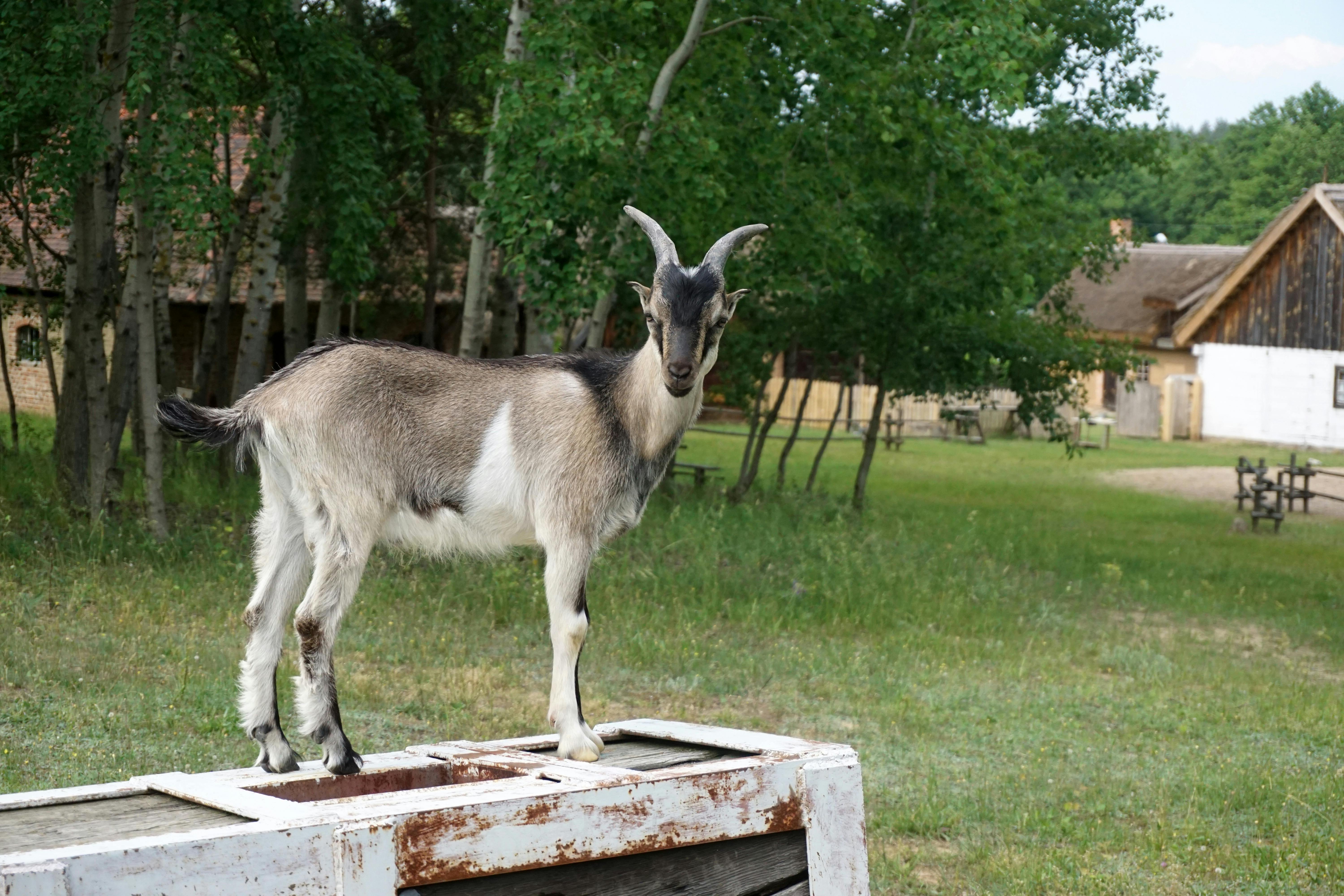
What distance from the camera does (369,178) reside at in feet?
38.9

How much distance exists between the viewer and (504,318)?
16.8 meters

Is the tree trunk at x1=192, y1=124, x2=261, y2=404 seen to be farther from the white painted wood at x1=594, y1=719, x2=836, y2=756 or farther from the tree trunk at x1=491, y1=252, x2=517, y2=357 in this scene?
the white painted wood at x1=594, y1=719, x2=836, y2=756

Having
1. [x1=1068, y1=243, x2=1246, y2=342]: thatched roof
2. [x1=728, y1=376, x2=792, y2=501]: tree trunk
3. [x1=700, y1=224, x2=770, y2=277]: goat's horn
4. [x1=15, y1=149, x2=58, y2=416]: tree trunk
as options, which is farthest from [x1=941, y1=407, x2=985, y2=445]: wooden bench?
[x1=700, y1=224, x2=770, y2=277]: goat's horn

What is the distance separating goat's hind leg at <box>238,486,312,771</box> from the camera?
4.18 metres

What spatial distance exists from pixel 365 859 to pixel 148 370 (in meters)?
8.57

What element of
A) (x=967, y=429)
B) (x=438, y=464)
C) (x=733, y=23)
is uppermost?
(x=733, y=23)

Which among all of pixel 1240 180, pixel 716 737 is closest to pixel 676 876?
pixel 716 737

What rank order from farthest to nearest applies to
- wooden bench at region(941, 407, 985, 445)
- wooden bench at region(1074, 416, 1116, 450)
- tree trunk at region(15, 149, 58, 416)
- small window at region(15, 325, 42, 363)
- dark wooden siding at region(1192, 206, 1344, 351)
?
wooden bench at region(1074, 416, 1116, 450) < wooden bench at region(941, 407, 985, 445) < dark wooden siding at region(1192, 206, 1344, 351) < small window at region(15, 325, 42, 363) < tree trunk at region(15, 149, 58, 416)

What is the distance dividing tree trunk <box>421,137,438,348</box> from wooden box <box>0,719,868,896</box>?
14.5 metres

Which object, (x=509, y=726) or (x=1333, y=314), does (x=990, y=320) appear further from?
(x=1333, y=314)

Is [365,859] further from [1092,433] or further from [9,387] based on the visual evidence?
[1092,433]

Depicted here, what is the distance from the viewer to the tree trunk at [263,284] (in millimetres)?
14773

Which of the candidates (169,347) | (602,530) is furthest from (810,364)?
(602,530)

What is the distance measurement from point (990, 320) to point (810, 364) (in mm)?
Result: 3782
